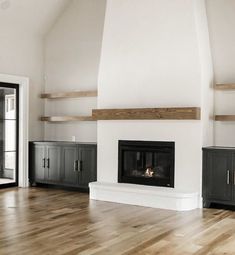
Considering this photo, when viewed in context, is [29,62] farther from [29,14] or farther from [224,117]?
[224,117]

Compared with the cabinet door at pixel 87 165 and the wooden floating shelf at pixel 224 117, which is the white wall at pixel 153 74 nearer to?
the cabinet door at pixel 87 165

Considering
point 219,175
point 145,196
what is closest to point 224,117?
point 219,175

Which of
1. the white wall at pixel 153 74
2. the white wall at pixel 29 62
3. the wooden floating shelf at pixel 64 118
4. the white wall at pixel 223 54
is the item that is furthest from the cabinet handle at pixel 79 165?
the white wall at pixel 223 54

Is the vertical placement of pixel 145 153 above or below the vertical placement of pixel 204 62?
below

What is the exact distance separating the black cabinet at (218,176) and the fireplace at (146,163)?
1.72ft

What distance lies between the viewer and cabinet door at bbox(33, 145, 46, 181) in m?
8.13

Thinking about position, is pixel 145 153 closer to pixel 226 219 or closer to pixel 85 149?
pixel 85 149

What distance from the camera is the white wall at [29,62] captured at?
25.8 feet

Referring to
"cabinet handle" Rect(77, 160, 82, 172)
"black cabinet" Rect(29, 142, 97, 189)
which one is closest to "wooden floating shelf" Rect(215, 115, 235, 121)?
"black cabinet" Rect(29, 142, 97, 189)

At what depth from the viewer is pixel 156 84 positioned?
6.73 metres

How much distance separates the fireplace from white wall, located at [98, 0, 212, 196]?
0.33 feet

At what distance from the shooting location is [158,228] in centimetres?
504

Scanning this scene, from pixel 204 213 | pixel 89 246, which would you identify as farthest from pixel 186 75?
pixel 89 246

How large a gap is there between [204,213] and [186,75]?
2.05 meters
